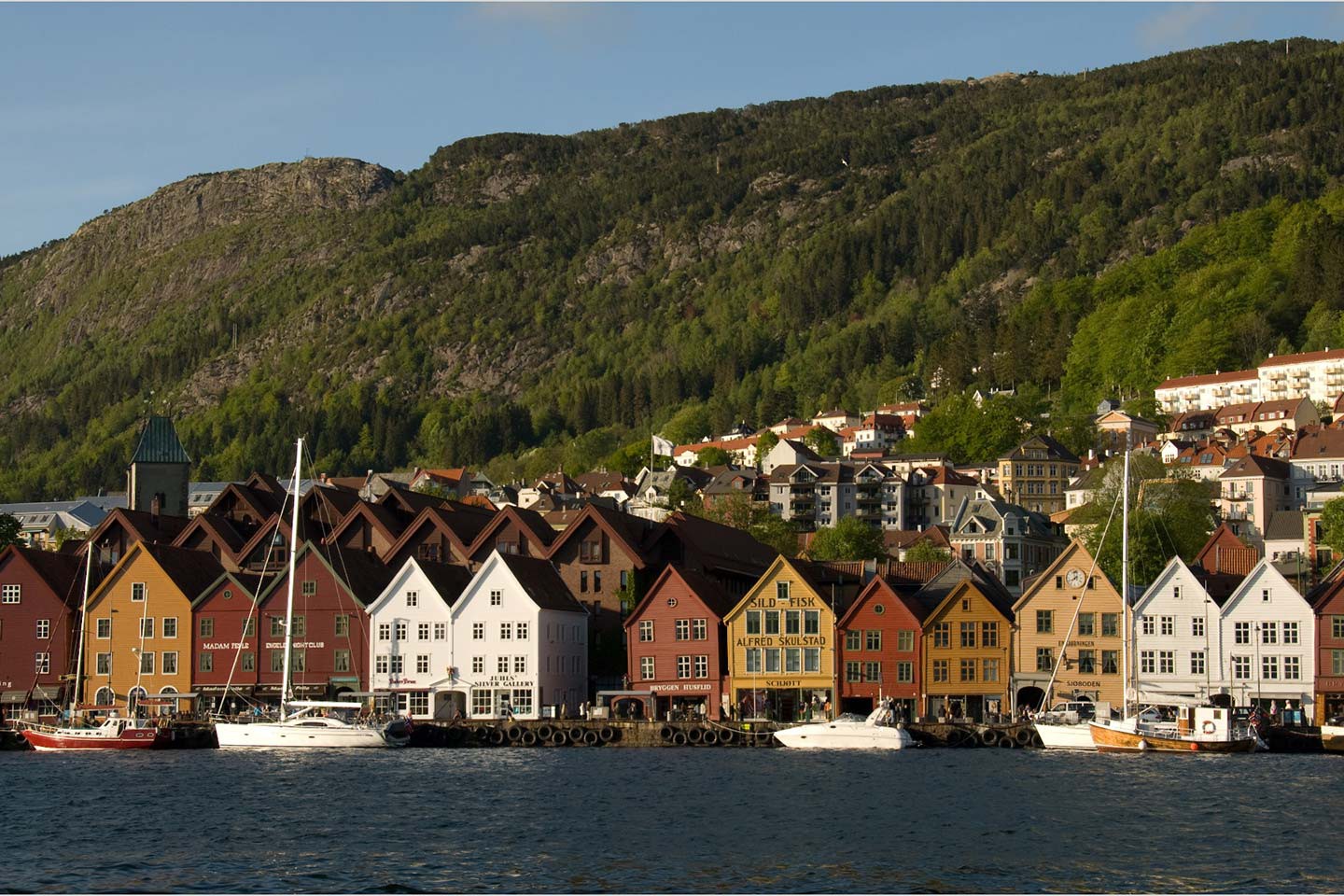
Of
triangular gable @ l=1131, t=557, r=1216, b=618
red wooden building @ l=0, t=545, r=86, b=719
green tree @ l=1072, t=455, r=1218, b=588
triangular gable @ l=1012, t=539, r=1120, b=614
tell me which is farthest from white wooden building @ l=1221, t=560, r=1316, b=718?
red wooden building @ l=0, t=545, r=86, b=719

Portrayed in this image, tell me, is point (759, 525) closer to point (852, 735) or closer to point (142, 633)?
point (142, 633)

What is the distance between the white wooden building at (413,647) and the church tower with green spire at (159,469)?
211ft

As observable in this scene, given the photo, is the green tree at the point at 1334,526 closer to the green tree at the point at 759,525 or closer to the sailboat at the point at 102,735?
the green tree at the point at 759,525

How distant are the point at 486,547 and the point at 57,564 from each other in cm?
2673

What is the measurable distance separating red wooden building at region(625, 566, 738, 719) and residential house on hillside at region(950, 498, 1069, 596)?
7108 cm

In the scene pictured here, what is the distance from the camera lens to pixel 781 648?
380 ft

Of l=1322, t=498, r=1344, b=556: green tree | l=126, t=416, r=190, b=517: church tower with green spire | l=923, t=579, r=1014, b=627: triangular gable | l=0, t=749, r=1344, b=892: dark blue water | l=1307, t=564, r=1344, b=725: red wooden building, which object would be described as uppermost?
l=126, t=416, r=190, b=517: church tower with green spire

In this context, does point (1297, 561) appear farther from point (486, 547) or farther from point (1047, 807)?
point (1047, 807)

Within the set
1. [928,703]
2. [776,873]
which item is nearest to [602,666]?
[928,703]

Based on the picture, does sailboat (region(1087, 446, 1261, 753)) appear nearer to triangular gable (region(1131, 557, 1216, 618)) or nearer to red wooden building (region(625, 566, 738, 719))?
triangular gable (region(1131, 557, 1216, 618))

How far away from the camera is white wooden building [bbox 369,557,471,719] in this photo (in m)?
116

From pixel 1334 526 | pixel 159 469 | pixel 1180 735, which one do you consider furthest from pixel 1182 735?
pixel 159 469

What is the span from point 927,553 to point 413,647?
6432 centimetres

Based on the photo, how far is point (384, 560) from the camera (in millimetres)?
126562
